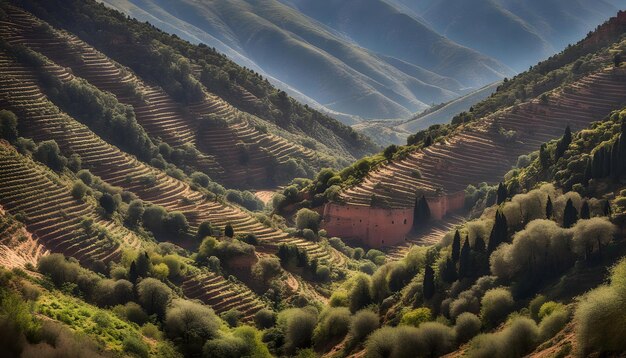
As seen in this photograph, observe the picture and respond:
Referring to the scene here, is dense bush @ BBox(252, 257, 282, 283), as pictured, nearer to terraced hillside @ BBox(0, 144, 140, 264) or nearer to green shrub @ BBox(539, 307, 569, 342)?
terraced hillside @ BBox(0, 144, 140, 264)

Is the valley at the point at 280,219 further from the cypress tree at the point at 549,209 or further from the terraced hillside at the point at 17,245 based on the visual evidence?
the terraced hillside at the point at 17,245

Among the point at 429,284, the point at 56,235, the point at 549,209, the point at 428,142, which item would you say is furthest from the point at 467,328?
the point at 428,142

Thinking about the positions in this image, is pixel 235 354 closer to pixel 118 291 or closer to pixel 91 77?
pixel 118 291

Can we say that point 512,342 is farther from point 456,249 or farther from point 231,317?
point 231,317

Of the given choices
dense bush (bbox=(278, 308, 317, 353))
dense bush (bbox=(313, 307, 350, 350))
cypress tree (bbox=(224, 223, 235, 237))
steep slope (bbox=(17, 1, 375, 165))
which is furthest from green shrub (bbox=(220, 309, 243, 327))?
steep slope (bbox=(17, 1, 375, 165))

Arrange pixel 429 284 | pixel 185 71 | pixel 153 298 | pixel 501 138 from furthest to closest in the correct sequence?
pixel 185 71 < pixel 501 138 < pixel 153 298 < pixel 429 284

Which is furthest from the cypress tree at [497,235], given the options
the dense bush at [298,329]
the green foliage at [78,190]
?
the green foliage at [78,190]
